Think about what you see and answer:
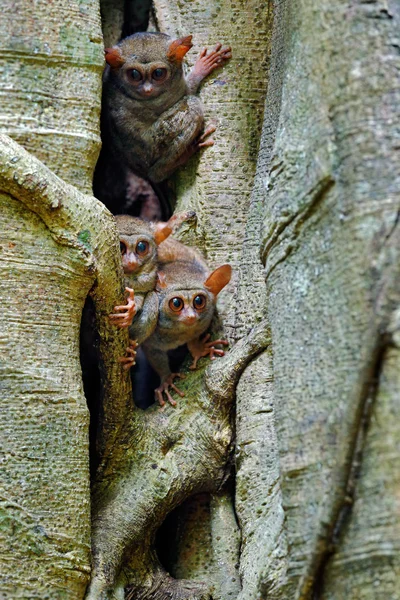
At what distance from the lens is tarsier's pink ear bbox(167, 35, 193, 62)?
5.71 metres

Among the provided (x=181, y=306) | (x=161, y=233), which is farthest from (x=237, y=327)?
(x=161, y=233)

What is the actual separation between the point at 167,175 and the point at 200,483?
187 cm

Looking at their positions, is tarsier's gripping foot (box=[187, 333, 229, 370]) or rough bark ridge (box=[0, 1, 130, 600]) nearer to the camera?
rough bark ridge (box=[0, 1, 130, 600])

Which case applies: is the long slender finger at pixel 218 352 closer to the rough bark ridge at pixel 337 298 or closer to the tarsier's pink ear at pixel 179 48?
the rough bark ridge at pixel 337 298

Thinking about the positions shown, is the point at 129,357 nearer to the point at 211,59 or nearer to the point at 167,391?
the point at 167,391

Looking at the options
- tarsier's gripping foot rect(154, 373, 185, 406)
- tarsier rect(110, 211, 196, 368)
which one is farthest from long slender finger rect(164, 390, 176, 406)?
tarsier rect(110, 211, 196, 368)

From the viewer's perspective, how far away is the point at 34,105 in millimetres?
5191

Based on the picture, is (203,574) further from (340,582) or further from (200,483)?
(340,582)

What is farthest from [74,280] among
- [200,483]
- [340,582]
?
[340,582]

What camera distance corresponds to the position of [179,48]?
5738 mm

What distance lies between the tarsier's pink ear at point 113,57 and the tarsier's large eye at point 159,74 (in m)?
0.19

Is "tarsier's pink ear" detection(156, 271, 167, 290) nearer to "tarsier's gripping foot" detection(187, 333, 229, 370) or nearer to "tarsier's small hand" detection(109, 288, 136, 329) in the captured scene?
"tarsier's gripping foot" detection(187, 333, 229, 370)

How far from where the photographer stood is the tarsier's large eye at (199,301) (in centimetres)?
541

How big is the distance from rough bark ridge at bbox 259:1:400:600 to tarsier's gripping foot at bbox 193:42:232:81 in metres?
1.70
